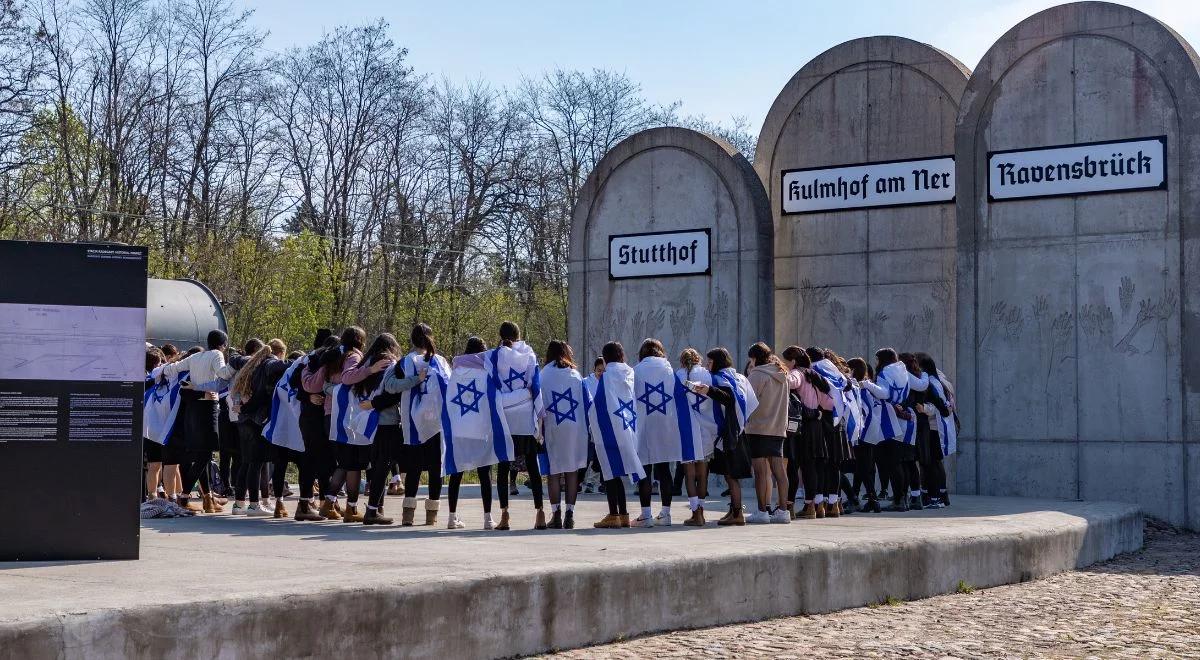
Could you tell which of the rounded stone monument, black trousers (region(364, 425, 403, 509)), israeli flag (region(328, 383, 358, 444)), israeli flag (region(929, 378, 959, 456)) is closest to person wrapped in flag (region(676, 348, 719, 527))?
black trousers (region(364, 425, 403, 509))

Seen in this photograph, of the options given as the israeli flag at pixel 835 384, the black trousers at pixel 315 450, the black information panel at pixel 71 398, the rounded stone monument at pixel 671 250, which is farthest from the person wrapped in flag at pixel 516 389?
the rounded stone monument at pixel 671 250

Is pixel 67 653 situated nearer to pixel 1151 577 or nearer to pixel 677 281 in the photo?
pixel 1151 577

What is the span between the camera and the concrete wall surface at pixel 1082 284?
56.5 ft

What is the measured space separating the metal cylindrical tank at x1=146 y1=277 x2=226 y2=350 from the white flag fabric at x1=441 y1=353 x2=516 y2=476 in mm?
12718

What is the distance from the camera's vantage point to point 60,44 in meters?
34.9

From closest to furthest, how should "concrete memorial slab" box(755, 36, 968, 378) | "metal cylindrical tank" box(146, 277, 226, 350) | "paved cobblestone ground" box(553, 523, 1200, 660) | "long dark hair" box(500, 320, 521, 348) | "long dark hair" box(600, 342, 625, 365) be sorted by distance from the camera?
"paved cobblestone ground" box(553, 523, 1200, 660), "long dark hair" box(500, 320, 521, 348), "long dark hair" box(600, 342, 625, 365), "concrete memorial slab" box(755, 36, 968, 378), "metal cylindrical tank" box(146, 277, 226, 350)

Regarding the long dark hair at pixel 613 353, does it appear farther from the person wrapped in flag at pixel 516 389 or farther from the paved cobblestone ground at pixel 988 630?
the paved cobblestone ground at pixel 988 630

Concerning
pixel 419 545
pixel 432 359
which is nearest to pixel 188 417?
pixel 432 359

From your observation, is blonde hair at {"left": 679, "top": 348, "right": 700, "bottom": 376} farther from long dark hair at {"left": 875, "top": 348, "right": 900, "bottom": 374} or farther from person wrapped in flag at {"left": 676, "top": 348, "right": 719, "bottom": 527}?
long dark hair at {"left": 875, "top": 348, "right": 900, "bottom": 374}

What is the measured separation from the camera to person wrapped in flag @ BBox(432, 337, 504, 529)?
40.1ft

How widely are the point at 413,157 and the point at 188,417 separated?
93.7 feet

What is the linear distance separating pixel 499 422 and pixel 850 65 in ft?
37.1

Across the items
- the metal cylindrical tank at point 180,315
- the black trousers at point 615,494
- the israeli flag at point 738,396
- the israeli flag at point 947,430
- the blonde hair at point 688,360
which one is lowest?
the black trousers at point 615,494

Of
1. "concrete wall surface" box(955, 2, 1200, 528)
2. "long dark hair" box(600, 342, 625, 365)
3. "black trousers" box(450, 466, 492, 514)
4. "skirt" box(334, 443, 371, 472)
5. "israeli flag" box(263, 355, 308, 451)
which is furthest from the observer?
"concrete wall surface" box(955, 2, 1200, 528)
